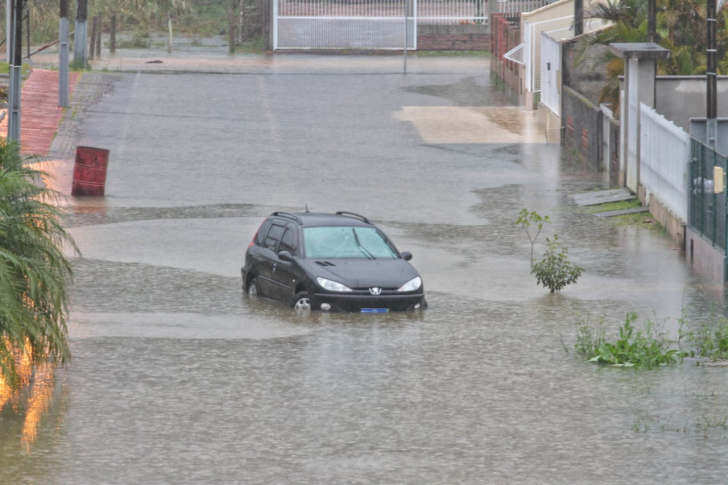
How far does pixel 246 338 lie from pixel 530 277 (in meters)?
6.30

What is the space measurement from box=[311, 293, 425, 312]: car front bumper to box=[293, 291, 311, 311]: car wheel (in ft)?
0.44

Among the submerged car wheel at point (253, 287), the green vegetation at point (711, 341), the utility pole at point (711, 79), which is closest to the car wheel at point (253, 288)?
the submerged car wheel at point (253, 287)

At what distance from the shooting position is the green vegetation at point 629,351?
16.0m

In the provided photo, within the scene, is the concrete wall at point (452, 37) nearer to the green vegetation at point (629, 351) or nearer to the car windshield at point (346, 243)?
the car windshield at point (346, 243)

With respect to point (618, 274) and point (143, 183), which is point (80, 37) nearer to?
point (143, 183)

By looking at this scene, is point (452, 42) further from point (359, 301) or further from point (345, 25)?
point (359, 301)

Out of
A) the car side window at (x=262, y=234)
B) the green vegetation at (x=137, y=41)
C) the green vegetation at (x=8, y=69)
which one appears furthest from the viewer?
the green vegetation at (x=137, y=41)

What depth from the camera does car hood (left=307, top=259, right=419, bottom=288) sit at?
62.8 feet

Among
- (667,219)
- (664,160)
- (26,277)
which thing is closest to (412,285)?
(26,277)

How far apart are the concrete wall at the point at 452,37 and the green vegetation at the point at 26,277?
59188 millimetres

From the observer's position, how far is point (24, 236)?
14008 millimetres

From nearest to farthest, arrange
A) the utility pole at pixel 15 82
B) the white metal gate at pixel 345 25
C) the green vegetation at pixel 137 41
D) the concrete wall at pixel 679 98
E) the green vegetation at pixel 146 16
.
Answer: the utility pole at pixel 15 82, the concrete wall at pixel 679 98, the green vegetation at pixel 146 16, the white metal gate at pixel 345 25, the green vegetation at pixel 137 41

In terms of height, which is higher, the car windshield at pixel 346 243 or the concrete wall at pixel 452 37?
the concrete wall at pixel 452 37

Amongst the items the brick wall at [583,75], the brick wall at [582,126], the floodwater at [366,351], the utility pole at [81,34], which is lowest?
the floodwater at [366,351]
